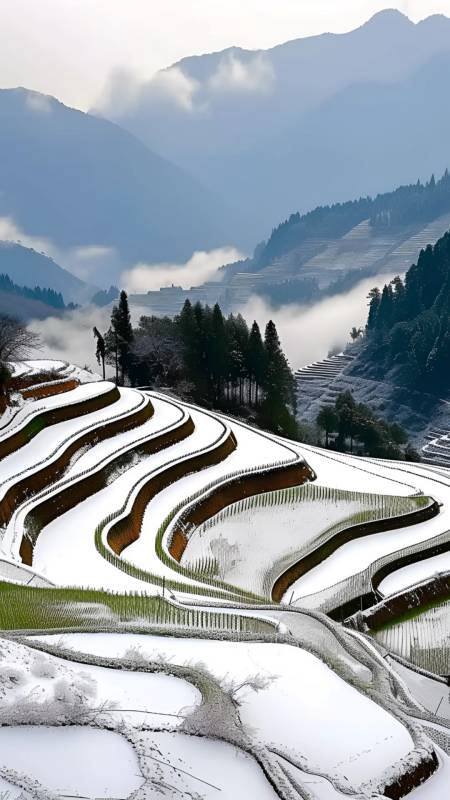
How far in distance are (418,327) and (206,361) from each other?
44.0m

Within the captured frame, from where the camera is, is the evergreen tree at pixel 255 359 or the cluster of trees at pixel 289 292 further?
the cluster of trees at pixel 289 292

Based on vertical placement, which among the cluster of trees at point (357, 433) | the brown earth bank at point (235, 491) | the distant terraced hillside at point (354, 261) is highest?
the distant terraced hillside at point (354, 261)

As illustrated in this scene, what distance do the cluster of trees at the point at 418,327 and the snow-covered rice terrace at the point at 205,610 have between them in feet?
175

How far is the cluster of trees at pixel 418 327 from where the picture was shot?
3150 inches

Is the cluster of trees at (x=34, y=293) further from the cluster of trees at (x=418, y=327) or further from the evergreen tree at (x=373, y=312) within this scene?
the cluster of trees at (x=418, y=327)

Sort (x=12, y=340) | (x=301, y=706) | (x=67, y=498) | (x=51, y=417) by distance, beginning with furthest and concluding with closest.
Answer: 1. (x=12, y=340)
2. (x=51, y=417)
3. (x=67, y=498)
4. (x=301, y=706)

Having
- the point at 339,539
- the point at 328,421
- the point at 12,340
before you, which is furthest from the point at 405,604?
the point at 328,421

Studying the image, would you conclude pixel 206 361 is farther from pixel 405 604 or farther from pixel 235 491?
pixel 405 604

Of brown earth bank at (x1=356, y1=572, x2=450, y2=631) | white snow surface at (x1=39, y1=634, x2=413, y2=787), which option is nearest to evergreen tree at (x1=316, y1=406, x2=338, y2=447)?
brown earth bank at (x1=356, y1=572, x2=450, y2=631)

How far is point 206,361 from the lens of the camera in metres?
46.2

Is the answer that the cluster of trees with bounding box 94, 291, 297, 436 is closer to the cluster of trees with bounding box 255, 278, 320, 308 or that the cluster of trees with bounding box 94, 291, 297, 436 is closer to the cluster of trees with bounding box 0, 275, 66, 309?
the cluster of trees with bounding box 0, 275, 66, 309

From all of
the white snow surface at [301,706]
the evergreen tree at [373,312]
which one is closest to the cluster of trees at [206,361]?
the white snow surface at [301,706]

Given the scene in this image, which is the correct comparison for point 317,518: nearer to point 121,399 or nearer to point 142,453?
point 142,453

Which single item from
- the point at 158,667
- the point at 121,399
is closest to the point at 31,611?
the point at 158,667
